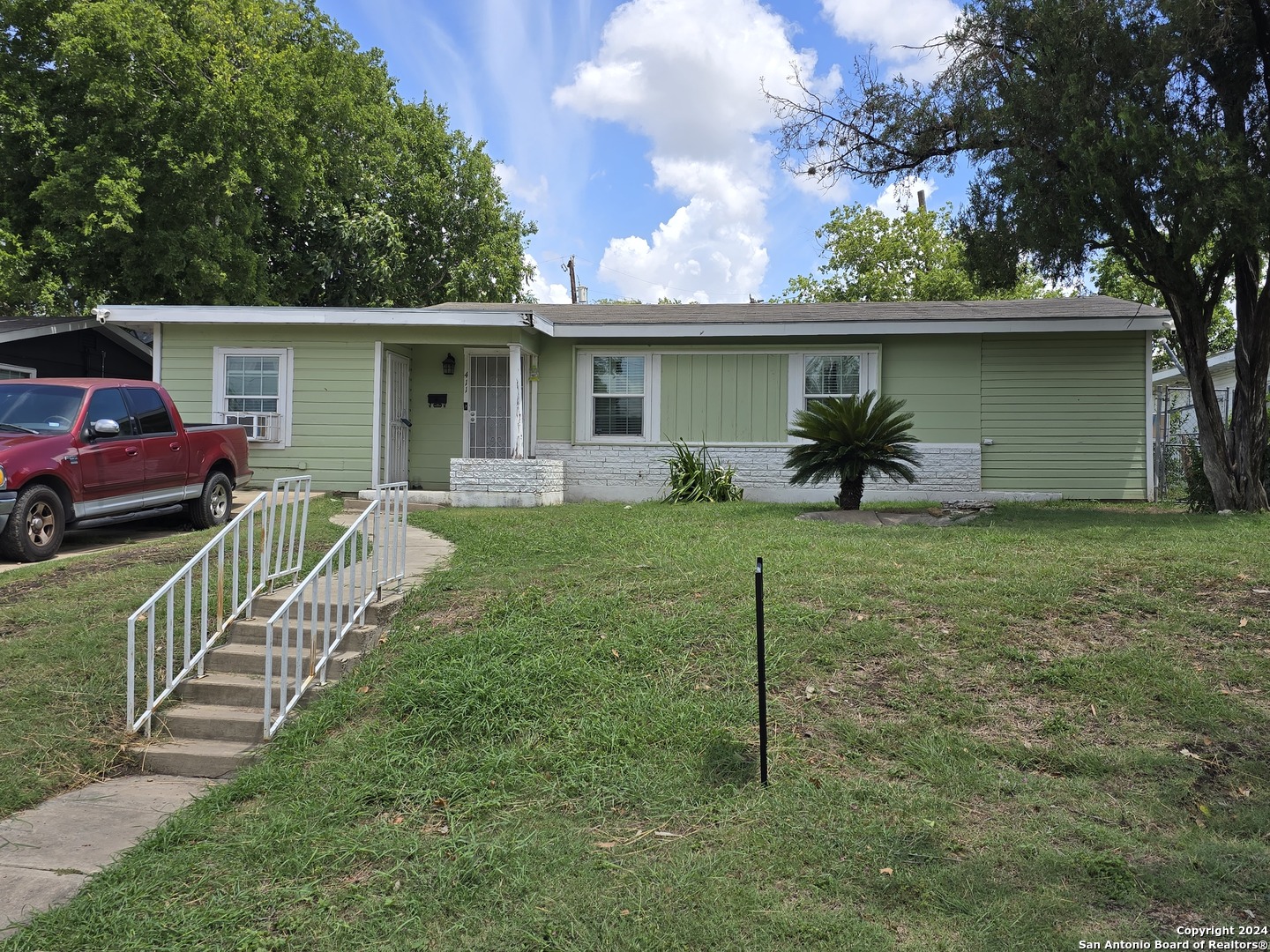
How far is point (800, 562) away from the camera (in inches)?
251

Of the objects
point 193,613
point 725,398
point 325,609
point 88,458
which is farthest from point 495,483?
point 325,609

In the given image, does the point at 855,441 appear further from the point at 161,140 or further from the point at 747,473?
the point at 161,140

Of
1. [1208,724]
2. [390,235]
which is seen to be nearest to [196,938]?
[1208,724]

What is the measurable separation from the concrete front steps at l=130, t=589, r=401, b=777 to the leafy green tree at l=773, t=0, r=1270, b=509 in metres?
8.17

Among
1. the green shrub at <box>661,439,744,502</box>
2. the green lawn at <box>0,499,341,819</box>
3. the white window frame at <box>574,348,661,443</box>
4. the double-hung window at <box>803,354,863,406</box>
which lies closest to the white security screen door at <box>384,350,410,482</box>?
the white window frame at <box>574,348,661,443</box>

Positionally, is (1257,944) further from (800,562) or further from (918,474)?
(918,474)

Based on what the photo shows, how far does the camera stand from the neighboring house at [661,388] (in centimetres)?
1243

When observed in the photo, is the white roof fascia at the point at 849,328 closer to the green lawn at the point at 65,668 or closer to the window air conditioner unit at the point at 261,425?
the window air conditioner unit at the point at 261,425

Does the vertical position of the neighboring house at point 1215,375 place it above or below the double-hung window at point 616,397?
above

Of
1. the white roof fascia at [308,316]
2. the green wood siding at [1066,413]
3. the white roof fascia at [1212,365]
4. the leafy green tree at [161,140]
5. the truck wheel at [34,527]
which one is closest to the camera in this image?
the truck wheel at [34,527]

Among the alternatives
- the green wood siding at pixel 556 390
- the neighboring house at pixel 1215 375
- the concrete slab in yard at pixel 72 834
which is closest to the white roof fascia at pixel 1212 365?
the neighboring house at pixel 1215 375

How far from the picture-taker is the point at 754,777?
3.73 metres

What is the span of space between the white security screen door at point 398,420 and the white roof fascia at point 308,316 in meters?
1.00

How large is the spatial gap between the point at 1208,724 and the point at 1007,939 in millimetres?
2060
